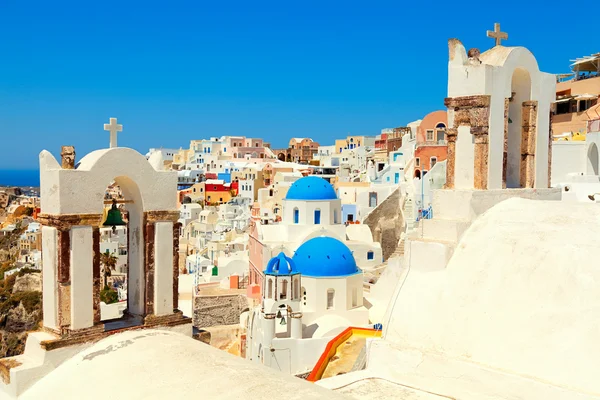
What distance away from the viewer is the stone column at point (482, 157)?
720cm

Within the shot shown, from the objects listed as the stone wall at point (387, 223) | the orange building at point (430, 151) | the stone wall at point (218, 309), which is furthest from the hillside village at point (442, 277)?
the orange building at point (430, 151)

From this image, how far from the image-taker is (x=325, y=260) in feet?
54.7

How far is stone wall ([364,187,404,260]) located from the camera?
1091 inches

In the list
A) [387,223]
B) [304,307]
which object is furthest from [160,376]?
[387,223]

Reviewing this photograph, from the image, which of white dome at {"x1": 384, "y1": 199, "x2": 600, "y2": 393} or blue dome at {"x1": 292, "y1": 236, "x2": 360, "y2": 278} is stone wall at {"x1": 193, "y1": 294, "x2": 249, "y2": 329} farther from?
white dome at {"x1": 384, "y1": 199, "x2": 600, "y2": 393}

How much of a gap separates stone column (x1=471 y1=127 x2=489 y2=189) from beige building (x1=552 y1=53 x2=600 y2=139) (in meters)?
19.5

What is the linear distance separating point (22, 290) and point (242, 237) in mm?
11982

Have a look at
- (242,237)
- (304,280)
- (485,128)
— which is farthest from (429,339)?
(242,237)

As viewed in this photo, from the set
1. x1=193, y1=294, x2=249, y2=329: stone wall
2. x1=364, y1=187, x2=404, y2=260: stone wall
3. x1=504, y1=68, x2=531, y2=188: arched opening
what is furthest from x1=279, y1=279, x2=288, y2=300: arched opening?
x1=364, y1=187, x2=404, y2=260: stone wall

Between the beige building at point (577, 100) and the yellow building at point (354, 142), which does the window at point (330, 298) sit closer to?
the beige building at point (577, 100)

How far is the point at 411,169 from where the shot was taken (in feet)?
104

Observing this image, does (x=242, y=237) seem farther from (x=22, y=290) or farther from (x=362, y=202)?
(x=22, y=290)

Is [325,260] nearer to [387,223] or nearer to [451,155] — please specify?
[451,155]

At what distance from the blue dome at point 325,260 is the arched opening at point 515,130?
8.92 metres
